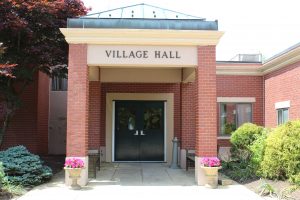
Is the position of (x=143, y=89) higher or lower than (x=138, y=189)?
higher

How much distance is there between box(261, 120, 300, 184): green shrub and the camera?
35.6 ft

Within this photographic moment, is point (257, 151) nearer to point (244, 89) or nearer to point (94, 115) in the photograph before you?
point (94, 115)

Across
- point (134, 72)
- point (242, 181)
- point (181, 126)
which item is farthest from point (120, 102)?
point (242, 181)

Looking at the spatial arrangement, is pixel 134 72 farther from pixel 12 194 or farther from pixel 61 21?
pixel 12 194

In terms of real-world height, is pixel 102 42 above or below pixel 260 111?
above

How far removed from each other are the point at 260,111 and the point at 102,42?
10.5 metres

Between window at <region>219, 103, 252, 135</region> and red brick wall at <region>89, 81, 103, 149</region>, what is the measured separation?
21.1ft

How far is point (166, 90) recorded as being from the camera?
57.8 ft

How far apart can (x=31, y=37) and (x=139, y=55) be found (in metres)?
4.24

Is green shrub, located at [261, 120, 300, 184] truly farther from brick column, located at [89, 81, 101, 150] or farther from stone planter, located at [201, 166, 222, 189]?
brick column, located at [89, 81, 101, 150]

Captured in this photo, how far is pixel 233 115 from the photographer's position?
2030cm

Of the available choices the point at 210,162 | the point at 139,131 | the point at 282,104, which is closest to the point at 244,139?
the point at 210,162

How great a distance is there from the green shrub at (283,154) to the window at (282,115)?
5.48 m

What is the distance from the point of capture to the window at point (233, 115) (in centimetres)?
2019
